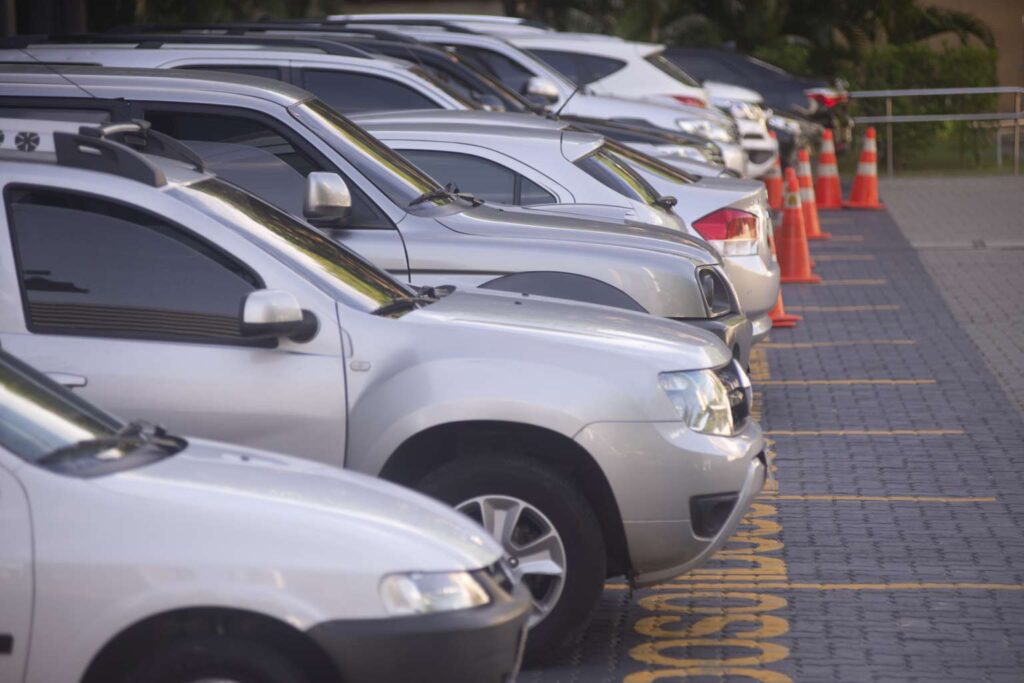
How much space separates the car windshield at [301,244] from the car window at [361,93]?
4.61 meters

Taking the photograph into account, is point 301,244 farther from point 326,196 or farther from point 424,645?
point 424,645

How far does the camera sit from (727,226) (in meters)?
10.7

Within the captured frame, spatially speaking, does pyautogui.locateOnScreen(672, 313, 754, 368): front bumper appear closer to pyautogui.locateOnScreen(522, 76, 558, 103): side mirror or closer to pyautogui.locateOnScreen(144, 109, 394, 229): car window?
pyautogui.locateOnScreen(144, 109, 394, 229): car window

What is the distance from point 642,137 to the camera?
599 inches

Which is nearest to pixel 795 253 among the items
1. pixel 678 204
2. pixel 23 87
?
pixel 678 204

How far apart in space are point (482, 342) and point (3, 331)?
1.55 m

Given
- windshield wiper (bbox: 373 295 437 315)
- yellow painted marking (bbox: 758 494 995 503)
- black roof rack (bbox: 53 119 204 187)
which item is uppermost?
black roof rack (bbox: 53 119 204 187)

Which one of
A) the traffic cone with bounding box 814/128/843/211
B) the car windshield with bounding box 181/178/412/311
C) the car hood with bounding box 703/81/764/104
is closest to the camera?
the car windshield with bounding box 181/178/412/311

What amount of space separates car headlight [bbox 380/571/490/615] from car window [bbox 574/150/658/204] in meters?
5.71

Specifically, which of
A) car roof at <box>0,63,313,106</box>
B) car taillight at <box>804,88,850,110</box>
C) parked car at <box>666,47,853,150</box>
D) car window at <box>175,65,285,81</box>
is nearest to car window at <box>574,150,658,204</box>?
car window at <box>175,65,285,81</box>

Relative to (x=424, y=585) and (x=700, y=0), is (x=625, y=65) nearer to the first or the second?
(x=700, y=0)

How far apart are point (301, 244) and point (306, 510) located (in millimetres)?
1945

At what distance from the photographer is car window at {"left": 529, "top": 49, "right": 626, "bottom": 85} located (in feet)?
65.6

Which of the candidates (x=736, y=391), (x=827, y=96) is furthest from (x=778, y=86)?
(x=736, y=391)
